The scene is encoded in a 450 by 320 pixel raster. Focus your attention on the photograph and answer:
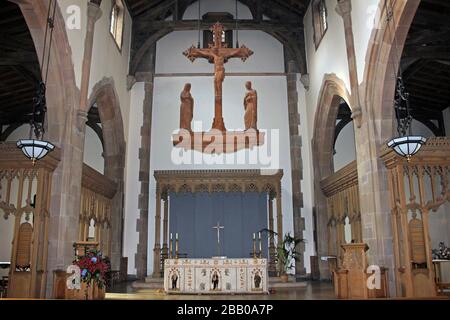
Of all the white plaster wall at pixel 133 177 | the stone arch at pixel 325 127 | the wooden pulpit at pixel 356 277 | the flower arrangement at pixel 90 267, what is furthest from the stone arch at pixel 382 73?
the white plaster wall at pixel 133 177

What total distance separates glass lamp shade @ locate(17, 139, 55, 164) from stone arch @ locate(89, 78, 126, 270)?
4.70m

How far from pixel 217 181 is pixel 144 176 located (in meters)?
2.07

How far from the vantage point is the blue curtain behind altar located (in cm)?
1148

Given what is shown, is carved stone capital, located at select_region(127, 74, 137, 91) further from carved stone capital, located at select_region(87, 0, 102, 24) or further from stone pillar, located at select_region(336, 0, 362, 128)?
stone pillar, located at select_region(336, 0, 362, 128)

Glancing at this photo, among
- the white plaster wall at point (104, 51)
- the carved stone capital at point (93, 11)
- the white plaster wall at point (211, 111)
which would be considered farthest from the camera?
the white plaster wall at point (211, 111)

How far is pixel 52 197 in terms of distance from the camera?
7824 millimetres

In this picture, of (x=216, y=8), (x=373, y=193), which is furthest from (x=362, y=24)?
(x=216, y=8)

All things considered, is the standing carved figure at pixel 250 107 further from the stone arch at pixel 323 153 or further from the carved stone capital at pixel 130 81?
the carved stone capital at pixel 130 81

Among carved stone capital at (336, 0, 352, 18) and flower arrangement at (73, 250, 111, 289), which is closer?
flower arrangement at (73, 250, 111, 289)

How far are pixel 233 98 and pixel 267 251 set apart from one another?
4.52 meters

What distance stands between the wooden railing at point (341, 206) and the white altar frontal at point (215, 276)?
2.17 m

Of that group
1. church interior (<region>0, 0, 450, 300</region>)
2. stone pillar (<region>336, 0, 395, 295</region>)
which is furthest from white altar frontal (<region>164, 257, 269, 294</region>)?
stone pillar (<region>336, 0, 395, 295</region>)

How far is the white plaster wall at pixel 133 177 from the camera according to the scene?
12.0 metres
